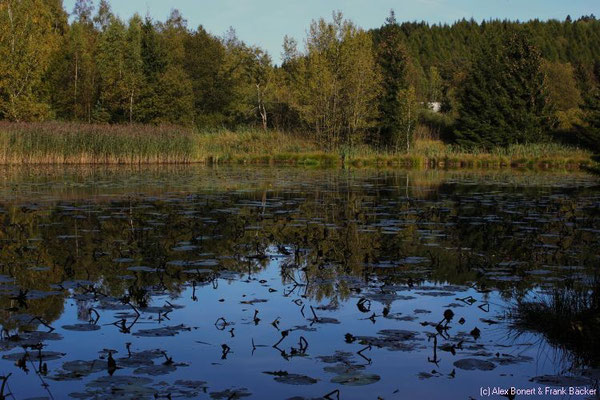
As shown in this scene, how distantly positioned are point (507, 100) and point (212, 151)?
69.2 feet

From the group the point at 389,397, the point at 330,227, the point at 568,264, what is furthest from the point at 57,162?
the point at 389,397

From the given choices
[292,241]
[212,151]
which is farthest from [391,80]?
A: [292,241]

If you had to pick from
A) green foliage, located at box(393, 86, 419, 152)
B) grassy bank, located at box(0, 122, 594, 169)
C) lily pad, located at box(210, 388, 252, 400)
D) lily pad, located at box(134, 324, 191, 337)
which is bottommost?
lily pad, located at box(210, 388, 252, 400)

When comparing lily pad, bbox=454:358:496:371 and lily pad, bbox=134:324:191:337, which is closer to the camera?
lily pad, bbox=454:358:496:371

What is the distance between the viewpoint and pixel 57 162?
32.2 metres

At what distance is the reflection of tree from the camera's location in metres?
7.23

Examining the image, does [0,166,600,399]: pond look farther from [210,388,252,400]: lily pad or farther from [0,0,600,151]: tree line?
[0,0,600,151]: tree line

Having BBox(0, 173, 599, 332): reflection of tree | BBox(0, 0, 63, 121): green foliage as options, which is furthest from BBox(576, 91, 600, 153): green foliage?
BBox(0, 0, 63, 121): green foliage

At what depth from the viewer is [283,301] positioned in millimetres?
6363

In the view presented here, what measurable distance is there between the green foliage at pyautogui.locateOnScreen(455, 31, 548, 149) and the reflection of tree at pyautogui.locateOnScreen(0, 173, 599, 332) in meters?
30.0

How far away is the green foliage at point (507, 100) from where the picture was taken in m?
44.8

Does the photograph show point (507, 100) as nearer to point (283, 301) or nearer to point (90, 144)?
point (90, 144)

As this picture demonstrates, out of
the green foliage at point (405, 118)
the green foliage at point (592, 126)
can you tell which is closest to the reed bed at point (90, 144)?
the green foliage at point (405, 118)

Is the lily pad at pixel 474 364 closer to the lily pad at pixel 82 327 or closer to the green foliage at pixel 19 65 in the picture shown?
the lily pad at pixel 82 327
